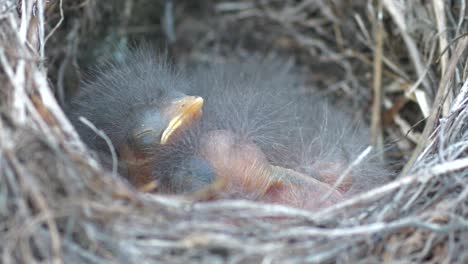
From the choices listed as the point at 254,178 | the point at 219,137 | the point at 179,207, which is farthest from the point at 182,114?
the point at 179,207

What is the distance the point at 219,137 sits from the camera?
4.98ft

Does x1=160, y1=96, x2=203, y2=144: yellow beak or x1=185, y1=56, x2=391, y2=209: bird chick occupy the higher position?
x1=160, y1=96, x2=203, y2=144: yellow beak

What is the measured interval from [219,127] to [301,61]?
2.74ft

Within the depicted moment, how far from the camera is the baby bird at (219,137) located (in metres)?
1.47

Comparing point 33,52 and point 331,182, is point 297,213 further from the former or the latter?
point 33,52

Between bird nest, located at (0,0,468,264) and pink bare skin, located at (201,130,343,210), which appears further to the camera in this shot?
pink bare skin, located at (201,130,343,210)

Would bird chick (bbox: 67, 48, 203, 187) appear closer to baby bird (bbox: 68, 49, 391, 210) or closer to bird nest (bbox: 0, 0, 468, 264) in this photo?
baby bird (bbox: 68, 49, 391, 210)

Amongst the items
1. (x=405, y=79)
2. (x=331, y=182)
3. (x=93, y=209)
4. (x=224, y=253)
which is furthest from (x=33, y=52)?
(x=405, y=79)

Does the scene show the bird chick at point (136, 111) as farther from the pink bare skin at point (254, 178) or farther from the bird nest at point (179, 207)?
the bird nest at point (179, 207)

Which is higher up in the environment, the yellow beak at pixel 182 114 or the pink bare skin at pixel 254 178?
the yellow beak at pixel 182 114

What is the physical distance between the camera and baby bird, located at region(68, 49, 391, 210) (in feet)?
4.82

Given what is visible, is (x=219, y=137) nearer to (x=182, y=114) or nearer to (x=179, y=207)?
(x=182, y=114)

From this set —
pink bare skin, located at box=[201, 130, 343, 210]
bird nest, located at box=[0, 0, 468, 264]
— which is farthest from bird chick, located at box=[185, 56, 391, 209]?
bird nest, located at box=[0, 0, 468, 264]

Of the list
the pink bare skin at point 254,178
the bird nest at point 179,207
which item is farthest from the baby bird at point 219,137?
the bird nest at point 179,207
